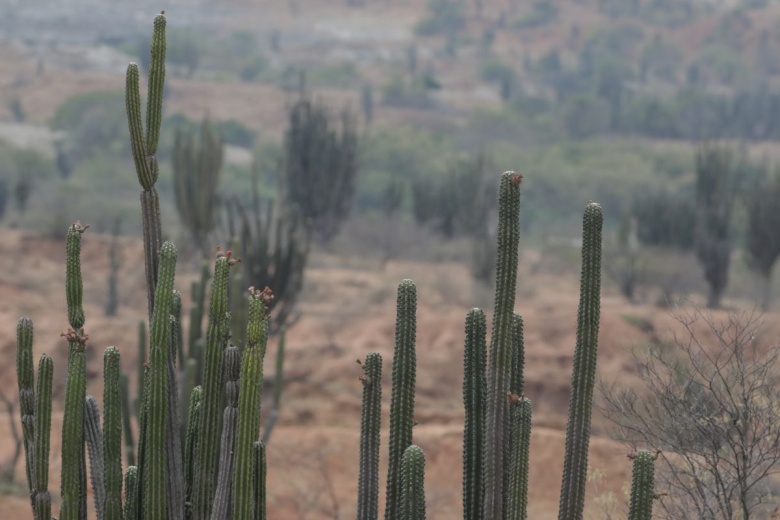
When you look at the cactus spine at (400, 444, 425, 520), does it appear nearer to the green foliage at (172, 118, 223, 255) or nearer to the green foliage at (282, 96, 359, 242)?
the green foliage at (172, 118, 223, 255)

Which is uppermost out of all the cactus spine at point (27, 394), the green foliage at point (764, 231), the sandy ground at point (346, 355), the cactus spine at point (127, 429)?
the cactus spine at point (27, 394)

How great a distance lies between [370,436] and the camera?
6.91 meters

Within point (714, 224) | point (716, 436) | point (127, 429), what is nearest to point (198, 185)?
point (714, 224)

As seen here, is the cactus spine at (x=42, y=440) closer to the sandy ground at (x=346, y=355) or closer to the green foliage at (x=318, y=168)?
the sandy ground at (x=346, y=355)

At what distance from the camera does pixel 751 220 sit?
27.1 m

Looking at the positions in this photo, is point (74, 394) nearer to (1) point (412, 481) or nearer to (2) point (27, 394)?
(2) point (27, 394)

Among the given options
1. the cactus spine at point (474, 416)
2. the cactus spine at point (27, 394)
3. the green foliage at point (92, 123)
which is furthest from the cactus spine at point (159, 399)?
the green foliage at point (92, 123)

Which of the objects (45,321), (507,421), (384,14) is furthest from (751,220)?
(384,14)

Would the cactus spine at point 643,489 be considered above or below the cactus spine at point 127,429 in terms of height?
above

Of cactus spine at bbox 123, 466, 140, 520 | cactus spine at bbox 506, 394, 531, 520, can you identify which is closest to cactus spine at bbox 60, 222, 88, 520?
cactus spine at bbox 123, 466, 140, 520

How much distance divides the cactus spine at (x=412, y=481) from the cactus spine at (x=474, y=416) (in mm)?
523

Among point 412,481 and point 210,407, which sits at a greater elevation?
point 210,407

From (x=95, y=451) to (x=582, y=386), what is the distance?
258 centimetres

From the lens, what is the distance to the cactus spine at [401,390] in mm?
6711
